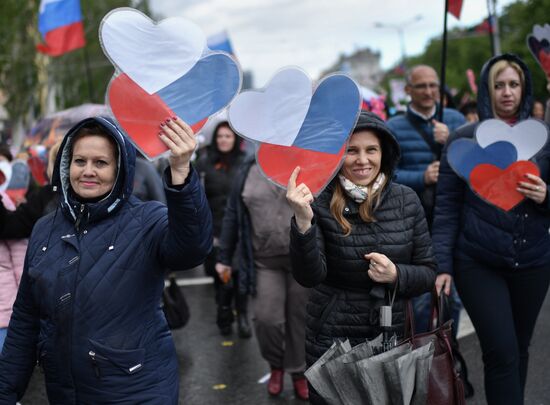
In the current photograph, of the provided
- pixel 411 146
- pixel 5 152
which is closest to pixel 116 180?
pixel 411 146

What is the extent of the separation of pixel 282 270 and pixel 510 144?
74.3 inches

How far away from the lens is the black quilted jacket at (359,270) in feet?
9.84

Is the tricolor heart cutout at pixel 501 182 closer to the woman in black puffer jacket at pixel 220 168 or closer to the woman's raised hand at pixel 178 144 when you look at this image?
the woman's raised hand at pixel 178 144

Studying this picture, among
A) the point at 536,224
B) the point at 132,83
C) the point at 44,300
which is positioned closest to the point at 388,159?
the point at 536,224

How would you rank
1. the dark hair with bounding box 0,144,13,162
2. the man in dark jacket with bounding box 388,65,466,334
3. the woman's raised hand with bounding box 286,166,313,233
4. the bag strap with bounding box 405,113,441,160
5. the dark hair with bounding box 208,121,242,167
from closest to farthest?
the woman's raised hand with bounding box 286,166,313,233 → the man in dark jacket with bounding box 388,65,466,334 → the bag strap with bounding box 405,113,441,160 → the dark hair with bounding box 208,121,242,167 → the dark hair with bounding box 0,144,13,162

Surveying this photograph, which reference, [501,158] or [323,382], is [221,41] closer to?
[501,158]

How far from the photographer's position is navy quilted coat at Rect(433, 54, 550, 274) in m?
3.61

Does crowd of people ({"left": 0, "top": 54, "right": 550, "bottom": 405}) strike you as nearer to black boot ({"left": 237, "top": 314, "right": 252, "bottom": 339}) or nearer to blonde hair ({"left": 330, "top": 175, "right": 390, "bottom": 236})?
blonde hair ({"left": 330, "top": 175, "right": 390, "bottom": 236})

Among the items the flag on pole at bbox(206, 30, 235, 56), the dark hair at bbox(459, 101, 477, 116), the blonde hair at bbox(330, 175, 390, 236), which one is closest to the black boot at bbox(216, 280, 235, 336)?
the blonde hair at bbox(330, 175, 390, 236)

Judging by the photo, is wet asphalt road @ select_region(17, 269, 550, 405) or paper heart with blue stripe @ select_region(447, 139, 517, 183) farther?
wet asphalt road @ select_region(17, 269, 550, 405)

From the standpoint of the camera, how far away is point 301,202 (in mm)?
2699

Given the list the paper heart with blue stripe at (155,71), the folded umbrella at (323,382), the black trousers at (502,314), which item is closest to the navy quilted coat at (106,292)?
the paper heart with blue stripe at (155,71)

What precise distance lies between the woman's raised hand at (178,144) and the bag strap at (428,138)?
292 cm

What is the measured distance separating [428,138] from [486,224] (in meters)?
1.49
